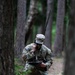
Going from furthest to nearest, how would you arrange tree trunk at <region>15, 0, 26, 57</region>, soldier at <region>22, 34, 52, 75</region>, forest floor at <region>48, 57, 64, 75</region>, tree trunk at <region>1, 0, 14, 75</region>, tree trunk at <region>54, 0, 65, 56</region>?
1. tree trunk at <region>54, 0, 65, 56</region>
2. tree trunk at <region>15, 0, 26, 57</region>
3. forest floor at <region>48, 57, 64, 75</region>
4. soldier at <region>22, 34, 52, 75</region>
5. tree trunk at <region>1, 0, 14, 75</region>

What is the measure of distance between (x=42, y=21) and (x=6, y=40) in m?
28.2

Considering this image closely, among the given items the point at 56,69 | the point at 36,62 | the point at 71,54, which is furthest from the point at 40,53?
the point at 56,69

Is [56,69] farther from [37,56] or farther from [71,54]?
[71,54]

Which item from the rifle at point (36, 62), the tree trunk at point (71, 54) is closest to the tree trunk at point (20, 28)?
the rifle at point (36, 62)

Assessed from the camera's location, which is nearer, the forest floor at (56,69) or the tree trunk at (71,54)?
the tree trunk at (71,54)

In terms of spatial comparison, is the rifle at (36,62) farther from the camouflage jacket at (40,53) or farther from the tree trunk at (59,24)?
the tree trunk at (59,24)

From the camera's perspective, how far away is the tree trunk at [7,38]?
22.2ft

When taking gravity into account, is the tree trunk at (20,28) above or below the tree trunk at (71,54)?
below

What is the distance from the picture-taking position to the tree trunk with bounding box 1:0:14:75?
6.76m

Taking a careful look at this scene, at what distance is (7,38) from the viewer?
6.88 meters

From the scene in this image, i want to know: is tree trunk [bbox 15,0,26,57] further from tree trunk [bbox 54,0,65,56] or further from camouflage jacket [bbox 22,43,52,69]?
camouflage jacket [bbox 22,43,52,69]

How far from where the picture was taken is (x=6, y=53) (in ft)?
22.7

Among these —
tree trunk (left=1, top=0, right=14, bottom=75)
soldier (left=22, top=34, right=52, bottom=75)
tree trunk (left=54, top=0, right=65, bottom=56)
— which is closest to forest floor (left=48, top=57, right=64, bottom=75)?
tree trunk (left=54, top=0, right=65, bottom=56)

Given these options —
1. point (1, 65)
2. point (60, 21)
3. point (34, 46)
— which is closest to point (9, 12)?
point (1, 65)
